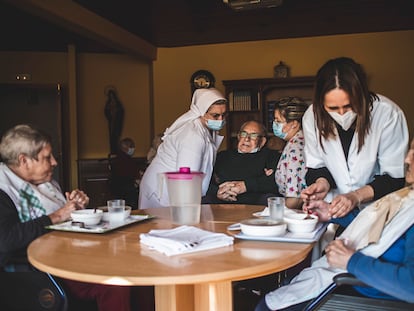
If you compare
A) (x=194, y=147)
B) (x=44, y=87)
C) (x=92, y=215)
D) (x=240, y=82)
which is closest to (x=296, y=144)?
(x=194, y=147)

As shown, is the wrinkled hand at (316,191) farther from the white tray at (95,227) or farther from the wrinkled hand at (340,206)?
the white tray at (95,227)

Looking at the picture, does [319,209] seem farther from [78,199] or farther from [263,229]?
[78,199]

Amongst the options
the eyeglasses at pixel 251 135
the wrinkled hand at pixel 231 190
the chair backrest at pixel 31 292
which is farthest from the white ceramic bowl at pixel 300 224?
the eyeglasses at pixel 251 135

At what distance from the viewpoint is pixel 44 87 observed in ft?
23.4

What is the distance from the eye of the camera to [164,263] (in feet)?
4.34

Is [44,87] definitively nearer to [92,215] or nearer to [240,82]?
[240,82]

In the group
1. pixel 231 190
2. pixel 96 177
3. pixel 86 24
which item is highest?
pixel 86 24

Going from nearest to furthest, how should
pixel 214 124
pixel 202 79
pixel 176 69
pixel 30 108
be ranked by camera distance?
1. pixel 214 124
2. pixel 202 79
3. pixel 176 69
4. pixel 30 108

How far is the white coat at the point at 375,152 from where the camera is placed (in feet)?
6.88

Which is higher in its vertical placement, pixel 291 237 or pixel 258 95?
pixel 258 95

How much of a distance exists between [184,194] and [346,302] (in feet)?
2.37

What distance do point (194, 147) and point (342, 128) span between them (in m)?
0.90

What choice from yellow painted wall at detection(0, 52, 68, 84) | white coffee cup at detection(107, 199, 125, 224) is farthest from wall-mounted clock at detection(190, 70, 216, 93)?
white coffee cup at detection(107, 199, 125, 224)

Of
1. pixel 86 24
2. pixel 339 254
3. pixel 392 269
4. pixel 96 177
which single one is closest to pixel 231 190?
pixel 339 254
